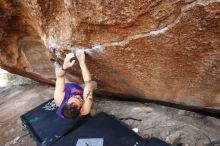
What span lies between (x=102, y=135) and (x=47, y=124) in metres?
0.83

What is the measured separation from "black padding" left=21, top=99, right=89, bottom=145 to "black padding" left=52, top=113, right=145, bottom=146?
121 mm

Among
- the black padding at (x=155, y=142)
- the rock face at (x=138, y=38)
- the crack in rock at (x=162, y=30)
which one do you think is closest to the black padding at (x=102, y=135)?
the black padding at (x=155, y=142)

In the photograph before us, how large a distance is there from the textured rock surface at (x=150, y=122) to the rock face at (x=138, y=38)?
0.19 meters

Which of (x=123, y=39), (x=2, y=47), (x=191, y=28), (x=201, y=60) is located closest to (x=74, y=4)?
(x=123, y=39)

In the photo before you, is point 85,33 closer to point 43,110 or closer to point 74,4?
point 74,4

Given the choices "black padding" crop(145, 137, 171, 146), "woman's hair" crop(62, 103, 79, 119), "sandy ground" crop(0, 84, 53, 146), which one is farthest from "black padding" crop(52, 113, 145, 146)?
"sandy ground" crop(0, 84, 53, 146)

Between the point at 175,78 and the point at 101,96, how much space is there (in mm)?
1462

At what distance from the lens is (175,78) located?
265cm

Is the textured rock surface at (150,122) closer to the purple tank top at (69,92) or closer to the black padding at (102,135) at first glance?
the black padding at (102,135)

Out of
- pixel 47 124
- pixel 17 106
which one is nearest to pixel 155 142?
pixel 47 124

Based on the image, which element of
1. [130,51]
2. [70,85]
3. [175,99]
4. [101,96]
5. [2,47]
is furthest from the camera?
[101,96]

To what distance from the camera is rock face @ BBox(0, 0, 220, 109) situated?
6.59ft

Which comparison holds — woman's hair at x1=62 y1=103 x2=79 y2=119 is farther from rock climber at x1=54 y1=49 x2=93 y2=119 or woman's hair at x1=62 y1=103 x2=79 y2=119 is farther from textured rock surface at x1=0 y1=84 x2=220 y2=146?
textured rock surface at x1=0 y1=84 x2=220 y2=146

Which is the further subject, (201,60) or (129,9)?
(201,60)
